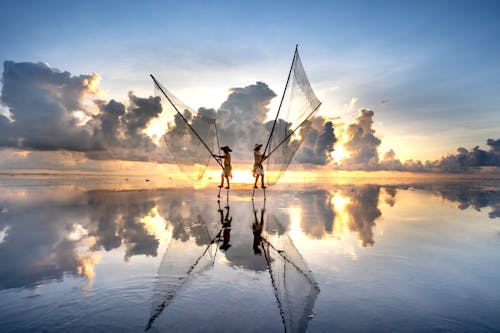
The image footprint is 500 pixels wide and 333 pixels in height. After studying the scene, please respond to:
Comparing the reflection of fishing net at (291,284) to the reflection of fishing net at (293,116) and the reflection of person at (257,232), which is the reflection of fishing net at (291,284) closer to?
the reflection of person at (257,232)

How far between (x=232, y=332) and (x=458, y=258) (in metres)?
7.60

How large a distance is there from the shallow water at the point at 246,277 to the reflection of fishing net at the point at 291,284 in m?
0.03

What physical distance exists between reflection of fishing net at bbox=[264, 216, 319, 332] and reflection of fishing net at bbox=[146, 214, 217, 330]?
1747 millimetres

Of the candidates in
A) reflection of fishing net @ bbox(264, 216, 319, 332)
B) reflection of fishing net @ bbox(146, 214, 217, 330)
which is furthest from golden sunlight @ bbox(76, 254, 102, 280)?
reflection of fishing net @ bbox(264, 216, 319, 332)

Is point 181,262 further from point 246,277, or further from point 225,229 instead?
point 225,229

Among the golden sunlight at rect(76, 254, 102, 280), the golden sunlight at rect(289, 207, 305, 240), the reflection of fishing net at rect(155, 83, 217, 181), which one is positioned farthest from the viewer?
the reflection of fishing net at rect(155, 83, 217, 181)

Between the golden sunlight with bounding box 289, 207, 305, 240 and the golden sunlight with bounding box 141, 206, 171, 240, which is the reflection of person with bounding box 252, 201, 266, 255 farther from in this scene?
the golden sunlight with bounding box 141, 206, 171, 240

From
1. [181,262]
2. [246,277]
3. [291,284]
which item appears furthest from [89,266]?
[291,284]

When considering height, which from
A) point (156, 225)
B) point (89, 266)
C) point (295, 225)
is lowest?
point (156, 225)

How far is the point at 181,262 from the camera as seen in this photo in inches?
304

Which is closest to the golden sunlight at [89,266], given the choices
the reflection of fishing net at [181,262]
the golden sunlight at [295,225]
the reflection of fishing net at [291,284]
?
the reflection of fishing net at [181,262]

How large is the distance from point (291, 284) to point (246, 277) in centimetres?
100

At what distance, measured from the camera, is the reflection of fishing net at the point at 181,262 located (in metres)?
5.49

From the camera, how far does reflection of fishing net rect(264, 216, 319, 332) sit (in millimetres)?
4738
